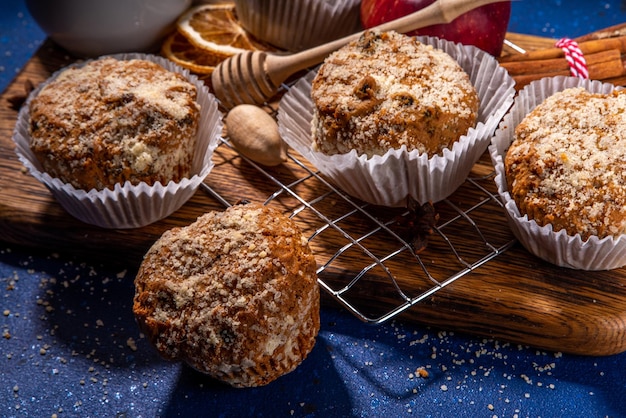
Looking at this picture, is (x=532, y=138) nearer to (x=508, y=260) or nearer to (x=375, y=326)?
(x=508, y=260)

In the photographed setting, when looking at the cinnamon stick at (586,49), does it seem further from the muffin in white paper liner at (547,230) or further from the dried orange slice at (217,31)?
the dried orange slice at (217,31)

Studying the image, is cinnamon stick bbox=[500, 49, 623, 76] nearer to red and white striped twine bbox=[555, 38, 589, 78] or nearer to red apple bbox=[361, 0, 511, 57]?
red and white striped twine bbox=[555, 38, 589, 78]

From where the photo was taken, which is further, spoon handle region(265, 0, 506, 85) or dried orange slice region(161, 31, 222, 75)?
dried orange slice region(161, 31, 222, 75)

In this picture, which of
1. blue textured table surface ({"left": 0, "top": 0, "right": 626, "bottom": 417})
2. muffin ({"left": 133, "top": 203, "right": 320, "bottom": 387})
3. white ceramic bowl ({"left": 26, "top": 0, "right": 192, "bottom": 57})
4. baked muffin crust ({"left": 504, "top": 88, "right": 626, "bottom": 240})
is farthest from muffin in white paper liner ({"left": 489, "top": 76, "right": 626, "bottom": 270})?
white ceramic bowl ({"left": 26, "top": 0, "right": 192, "bottom": 57})

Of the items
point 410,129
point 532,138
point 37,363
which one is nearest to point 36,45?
point 37,363

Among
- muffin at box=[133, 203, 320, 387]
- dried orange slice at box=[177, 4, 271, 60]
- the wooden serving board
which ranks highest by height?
dried orange slice at box=[177, 4, 271, 60]

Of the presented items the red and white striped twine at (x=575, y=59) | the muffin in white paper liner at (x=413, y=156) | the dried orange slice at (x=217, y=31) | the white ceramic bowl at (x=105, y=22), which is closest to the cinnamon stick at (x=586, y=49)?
the red and white striped twine at (x=575, y=59)

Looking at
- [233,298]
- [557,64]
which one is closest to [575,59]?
[557,64]
